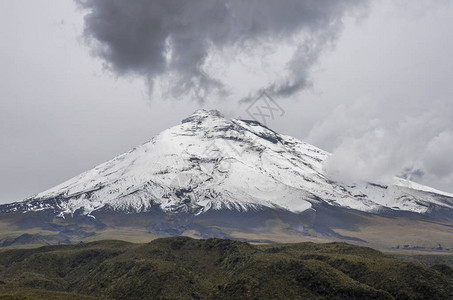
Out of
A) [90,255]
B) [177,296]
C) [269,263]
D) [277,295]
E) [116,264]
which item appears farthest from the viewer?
[90,255]

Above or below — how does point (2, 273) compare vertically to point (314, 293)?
below

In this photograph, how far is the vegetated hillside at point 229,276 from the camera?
282ft

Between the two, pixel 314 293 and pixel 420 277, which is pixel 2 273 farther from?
pixel 420 277

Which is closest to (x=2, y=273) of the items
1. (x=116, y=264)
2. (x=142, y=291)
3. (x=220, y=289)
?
(x=116, y=264)

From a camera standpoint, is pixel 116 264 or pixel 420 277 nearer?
pixel 420 277

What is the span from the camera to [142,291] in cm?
9300

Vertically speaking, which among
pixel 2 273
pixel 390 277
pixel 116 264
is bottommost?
pixel 2 273

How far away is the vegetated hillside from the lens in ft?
282

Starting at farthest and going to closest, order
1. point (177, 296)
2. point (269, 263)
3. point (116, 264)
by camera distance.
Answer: point (116, 264)
point (269, 263)
point (177, 296)

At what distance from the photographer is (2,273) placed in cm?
11869

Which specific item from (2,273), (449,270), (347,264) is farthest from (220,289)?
(2,273)

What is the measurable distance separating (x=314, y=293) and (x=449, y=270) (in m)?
41.7

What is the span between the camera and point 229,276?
10369cm

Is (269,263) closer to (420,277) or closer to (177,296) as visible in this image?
(177,296)
